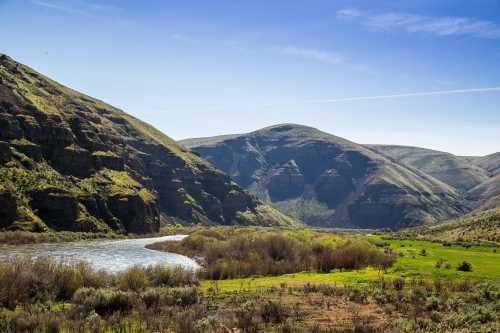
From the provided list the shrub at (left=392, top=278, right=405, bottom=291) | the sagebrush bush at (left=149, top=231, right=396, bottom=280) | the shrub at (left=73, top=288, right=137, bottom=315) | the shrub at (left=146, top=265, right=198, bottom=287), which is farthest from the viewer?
the sagebrush bush at (left=149, top=231, right=396, bottom=280)

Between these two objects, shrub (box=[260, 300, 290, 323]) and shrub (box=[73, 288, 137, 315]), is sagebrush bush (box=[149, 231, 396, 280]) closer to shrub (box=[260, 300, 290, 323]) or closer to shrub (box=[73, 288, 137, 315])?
shrub (box=[73, 288, 137, 315])

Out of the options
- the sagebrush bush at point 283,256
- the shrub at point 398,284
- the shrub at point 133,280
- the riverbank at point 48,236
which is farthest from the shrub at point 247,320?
the riverbank at point 48,236

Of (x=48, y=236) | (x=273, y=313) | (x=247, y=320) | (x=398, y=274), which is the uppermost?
(x=247, y=320)

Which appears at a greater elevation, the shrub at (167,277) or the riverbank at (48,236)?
the shrub at (167,277)

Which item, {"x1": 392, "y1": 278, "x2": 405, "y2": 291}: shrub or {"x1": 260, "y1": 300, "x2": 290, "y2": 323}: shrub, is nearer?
{"x1": 260, "y1": 300, "x2": 290, "y2": 323}: shrub

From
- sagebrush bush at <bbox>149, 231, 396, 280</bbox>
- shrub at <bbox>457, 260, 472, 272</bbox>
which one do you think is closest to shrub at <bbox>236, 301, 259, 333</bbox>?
sagebrush bush at <bbox>149, 231, 396, 280</bbox>

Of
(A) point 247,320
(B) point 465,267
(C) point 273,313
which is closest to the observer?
(A) point 247,320

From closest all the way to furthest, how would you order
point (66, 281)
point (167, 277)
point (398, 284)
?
point (66, 281) → point (398, 284) → point (167, 277)

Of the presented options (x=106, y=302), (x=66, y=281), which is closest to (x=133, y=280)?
(x=66, y=281)

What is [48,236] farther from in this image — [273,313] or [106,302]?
[273,313]

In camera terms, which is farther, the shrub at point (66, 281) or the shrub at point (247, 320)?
the shrub at point (66, 281)

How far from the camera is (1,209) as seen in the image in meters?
137

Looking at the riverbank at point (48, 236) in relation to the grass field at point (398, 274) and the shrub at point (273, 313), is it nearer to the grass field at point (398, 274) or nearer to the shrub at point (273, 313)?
the grass field at point (398, 274)

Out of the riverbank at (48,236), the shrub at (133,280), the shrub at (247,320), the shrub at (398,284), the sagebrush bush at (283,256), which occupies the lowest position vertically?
the riverbank at (48,236)
